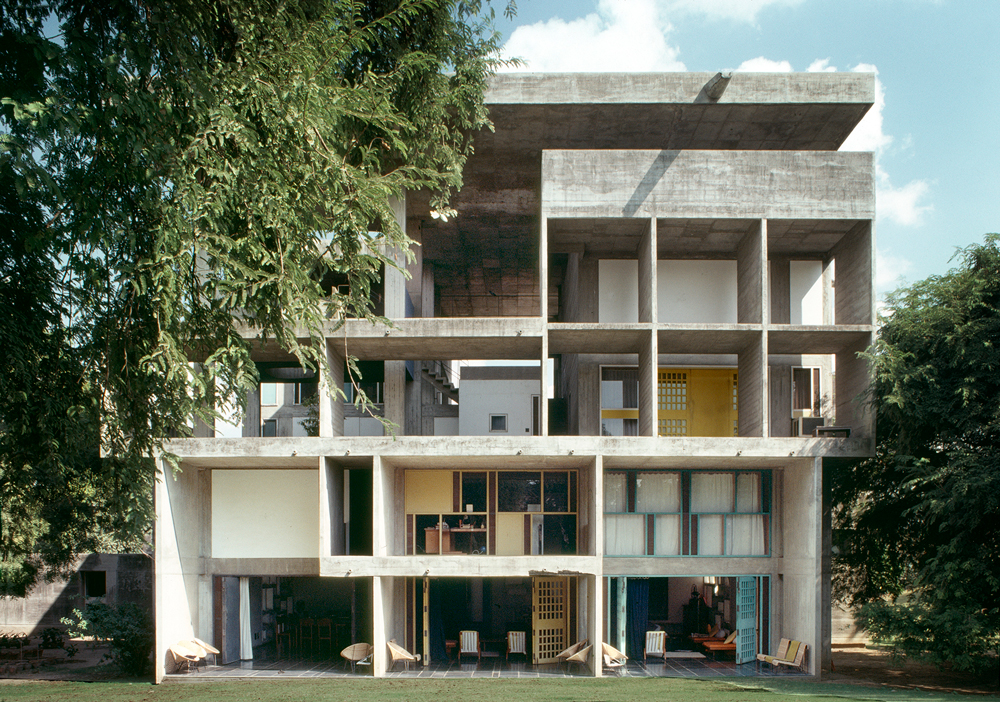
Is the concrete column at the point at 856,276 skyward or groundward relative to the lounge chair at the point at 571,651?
skyward

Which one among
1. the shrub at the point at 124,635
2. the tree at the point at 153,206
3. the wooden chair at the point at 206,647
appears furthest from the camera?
the shrub at the point at 124,635

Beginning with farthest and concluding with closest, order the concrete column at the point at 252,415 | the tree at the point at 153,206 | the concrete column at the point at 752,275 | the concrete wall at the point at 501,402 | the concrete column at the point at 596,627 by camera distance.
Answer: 1. the concrete wall at the point at 501,402
2. the concrete column at the point at 252,415
3. the concrete column at the point at 752,275
4. the concrete column at the point at 596,627
5. the tree at the point at 153,206

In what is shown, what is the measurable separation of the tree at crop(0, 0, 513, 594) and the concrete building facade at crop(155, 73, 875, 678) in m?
5.79

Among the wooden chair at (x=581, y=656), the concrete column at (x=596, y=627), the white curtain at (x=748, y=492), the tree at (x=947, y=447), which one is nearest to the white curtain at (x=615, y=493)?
the concrete column at (x=596, y=627)

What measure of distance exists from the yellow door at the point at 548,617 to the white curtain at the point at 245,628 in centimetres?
748

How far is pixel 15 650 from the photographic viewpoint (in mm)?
20375

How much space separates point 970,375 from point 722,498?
21.5 ft

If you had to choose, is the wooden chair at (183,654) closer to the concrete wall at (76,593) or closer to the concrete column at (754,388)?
the concrete wall at (76,593)

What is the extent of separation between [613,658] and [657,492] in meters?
4.44

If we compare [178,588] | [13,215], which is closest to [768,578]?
[178,588]

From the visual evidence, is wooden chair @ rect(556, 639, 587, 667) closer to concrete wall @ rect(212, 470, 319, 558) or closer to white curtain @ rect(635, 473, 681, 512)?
white curtain @ rect(635, 473, 681, 512)

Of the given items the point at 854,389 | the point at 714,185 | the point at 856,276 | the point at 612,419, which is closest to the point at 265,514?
the point at 612,419

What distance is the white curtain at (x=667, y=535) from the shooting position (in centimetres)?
1898

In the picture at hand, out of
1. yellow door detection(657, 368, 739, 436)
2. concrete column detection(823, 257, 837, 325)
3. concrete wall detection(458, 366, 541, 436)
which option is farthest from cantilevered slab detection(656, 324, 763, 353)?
concrete wall detection(458, 366, 541, 436)
